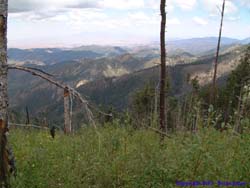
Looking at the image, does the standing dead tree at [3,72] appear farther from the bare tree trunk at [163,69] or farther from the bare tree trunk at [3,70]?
the bare tree trunk at [163,69]

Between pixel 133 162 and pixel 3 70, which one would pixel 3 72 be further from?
pixel 133 162

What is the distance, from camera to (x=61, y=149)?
7.53 m

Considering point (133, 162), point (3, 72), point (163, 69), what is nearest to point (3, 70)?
point (3, 72)

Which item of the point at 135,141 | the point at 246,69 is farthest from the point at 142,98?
the point at 135,141

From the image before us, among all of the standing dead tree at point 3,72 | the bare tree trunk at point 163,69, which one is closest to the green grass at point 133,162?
the standing dead tree at point 3,72

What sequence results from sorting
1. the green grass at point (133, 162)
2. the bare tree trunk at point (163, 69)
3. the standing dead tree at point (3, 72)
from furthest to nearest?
the bare tree trunk at point (163, 69) < the standing dead tree at point (3, 72) < the green grass at point (133, 162)

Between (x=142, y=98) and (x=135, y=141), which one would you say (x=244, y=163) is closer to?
(x=135, y=141)

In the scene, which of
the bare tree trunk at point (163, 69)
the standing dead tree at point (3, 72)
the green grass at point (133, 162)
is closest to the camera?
the green grass at point (133, 162)

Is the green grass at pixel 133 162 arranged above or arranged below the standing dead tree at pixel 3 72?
below

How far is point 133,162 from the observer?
20.1 ft

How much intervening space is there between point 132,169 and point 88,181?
0.77 meters

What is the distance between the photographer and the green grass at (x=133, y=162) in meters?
4.69

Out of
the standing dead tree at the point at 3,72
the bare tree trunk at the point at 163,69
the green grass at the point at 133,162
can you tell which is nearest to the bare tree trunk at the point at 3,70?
the standing dead tree at the point at 3,72

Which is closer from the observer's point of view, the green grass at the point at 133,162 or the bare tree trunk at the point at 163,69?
the green grass at the point at 133,162
